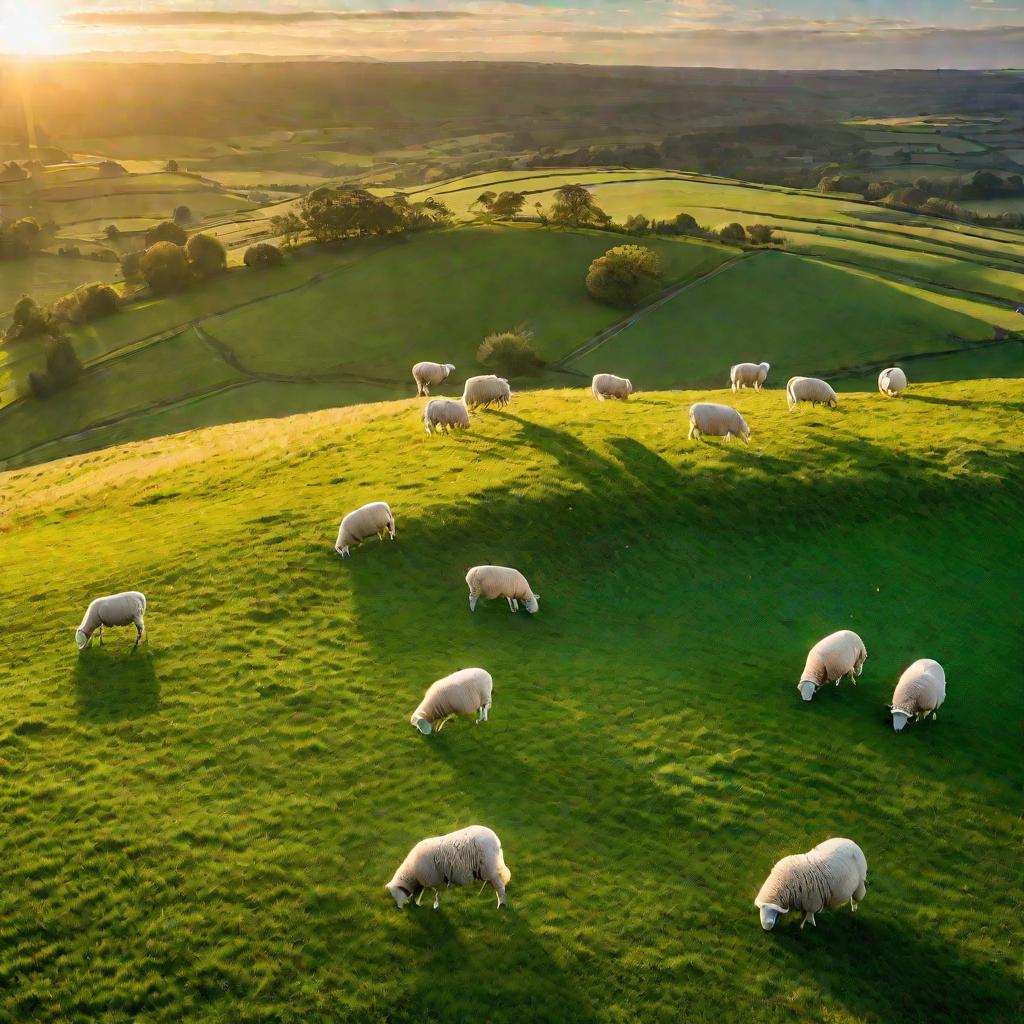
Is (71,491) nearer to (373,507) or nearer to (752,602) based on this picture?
(373,507)

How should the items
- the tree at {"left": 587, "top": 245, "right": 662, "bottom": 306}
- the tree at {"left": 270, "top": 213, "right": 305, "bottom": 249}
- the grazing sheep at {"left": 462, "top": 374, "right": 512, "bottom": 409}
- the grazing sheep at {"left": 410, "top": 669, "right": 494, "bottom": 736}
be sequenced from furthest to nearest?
the tree at {"left": 270, "top": 213, "right": 305, "bottom": 249}
the tree at {"left": 587, "top": 245, "right": 662, "bottom": 306}
the grazing sheep at {"left": 462, "top": 374, "right": 512, "bottom": 409}
the grazing sheep at {"left": 410, "top": 669, "right": 494, "bottom": 736}

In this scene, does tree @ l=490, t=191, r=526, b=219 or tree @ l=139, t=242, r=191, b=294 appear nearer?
tree @ l=139, t=242, r=191, b=294

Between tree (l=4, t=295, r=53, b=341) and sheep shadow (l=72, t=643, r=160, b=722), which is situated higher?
sheep shadow (l=72, t=643, r=160, b=722)

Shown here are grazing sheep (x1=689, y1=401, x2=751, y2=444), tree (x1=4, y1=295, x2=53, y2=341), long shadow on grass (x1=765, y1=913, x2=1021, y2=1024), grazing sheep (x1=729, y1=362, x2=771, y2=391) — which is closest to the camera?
long shadow on grass (x1=765, y1=913, x2=1021, y2=1024)

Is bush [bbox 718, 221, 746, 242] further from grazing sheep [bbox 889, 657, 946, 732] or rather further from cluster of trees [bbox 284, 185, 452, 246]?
grazing sheep [bbox 889, 657, 946, 732]

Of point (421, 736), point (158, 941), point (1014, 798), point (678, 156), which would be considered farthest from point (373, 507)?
point (678, 156)

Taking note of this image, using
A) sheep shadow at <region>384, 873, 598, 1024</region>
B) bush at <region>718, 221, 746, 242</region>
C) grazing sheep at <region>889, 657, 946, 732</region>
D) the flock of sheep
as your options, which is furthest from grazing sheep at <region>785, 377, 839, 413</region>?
bush at <region>718, 221, 746, 242</region>

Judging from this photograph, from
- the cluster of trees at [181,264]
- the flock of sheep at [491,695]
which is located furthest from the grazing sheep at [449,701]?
the cluster of trees at [181,264]
